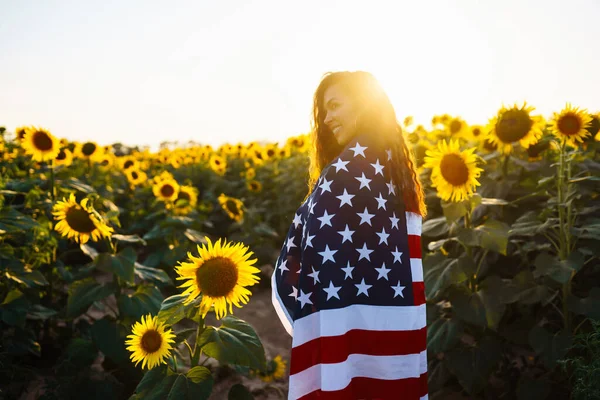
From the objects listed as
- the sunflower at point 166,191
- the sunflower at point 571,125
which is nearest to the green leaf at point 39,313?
the sunflower at point 166,191

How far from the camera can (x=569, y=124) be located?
137 inches

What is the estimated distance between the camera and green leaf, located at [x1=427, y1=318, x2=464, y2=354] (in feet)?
10.3

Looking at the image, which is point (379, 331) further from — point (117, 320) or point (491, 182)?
point (491, 182)

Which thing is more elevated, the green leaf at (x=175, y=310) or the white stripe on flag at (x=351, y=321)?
the green leaf at (x=175, y=310)

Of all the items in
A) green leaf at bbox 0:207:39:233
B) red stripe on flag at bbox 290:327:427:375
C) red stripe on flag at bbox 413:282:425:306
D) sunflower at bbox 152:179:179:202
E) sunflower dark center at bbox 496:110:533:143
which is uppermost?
sunflower at bbox 152:179:179:202

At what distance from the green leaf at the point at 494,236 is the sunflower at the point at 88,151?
5.71 meters

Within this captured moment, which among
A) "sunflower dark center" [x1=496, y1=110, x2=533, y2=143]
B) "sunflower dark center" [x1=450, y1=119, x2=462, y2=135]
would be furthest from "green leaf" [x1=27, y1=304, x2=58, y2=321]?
"sunflower dark center" [x1=450, y1=119, x2=462, y2=135]

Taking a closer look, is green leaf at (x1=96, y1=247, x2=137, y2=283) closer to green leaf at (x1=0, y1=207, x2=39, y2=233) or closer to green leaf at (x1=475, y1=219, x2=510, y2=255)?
green leaf at (x1=0, y1=207, x2=39, y2=233)

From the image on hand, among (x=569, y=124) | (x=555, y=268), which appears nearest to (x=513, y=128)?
(x=569, y=124)

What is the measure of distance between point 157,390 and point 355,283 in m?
0.96

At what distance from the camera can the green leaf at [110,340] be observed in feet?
9.96

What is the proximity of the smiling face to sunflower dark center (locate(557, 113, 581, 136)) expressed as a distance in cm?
173

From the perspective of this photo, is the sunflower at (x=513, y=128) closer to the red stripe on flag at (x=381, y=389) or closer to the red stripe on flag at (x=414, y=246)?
the red stripe on flag at (x=414, y=246)

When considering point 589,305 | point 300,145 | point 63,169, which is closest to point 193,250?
point 63,169
